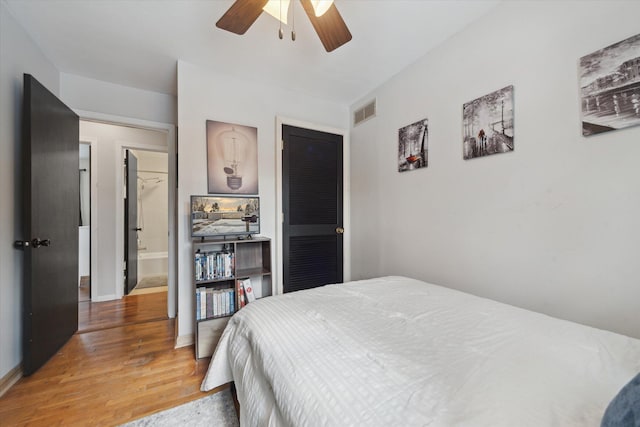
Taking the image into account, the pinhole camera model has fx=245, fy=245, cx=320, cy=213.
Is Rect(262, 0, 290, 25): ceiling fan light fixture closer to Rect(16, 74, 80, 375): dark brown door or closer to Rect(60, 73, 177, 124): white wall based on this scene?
Rect(16, 74, 80, 375): dark brown door

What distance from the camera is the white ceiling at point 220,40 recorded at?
1703mm

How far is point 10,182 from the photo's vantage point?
1742 mm

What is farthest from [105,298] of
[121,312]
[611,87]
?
[611,87]

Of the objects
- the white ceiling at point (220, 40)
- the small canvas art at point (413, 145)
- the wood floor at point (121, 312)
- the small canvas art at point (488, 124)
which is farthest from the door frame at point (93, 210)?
the small canvas art at point (488, 124)

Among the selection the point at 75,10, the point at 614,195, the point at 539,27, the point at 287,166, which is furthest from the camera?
the point at 287,166

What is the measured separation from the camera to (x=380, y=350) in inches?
35.4

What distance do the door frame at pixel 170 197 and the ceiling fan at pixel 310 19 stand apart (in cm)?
182

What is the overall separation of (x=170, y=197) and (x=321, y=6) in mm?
2706

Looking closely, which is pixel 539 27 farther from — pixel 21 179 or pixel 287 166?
pixel 21 179

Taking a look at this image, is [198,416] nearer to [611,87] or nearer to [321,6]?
[321,6]

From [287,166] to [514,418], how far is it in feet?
8.51

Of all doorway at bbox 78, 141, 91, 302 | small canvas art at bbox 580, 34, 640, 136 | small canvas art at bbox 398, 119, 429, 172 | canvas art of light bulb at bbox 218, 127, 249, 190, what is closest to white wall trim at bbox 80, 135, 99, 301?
doorway at bbox 78, 141, 91, 302

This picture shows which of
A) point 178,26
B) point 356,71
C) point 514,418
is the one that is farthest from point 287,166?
point 514,418

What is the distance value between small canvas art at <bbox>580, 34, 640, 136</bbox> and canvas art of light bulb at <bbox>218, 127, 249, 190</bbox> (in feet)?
8.35
